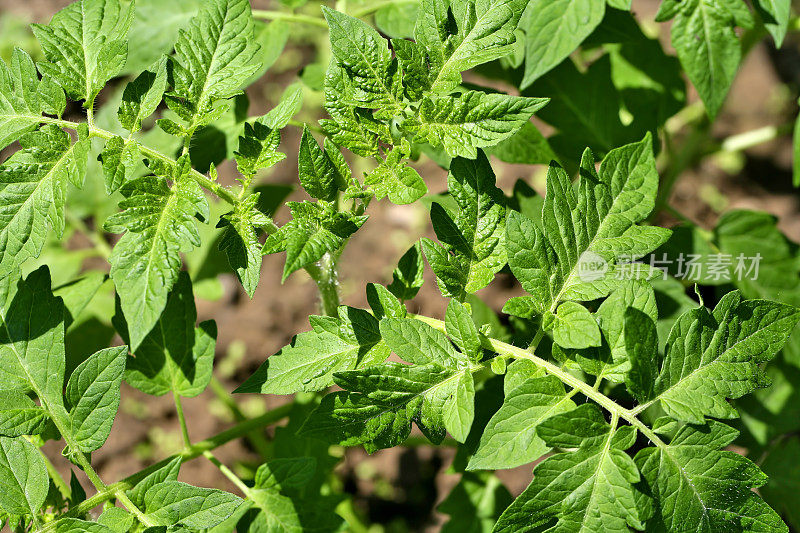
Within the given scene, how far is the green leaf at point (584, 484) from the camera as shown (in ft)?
4.33

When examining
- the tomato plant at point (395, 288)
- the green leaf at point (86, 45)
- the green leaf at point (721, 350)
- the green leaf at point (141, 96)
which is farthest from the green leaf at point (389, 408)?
the green leaf at point (86, 45)

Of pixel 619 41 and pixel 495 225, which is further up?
pixel 619 41

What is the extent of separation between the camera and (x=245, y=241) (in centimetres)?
143

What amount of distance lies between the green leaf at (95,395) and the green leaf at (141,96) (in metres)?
0.51

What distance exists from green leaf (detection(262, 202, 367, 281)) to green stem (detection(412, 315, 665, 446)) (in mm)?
298

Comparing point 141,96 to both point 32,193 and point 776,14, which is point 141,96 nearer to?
point 32,193

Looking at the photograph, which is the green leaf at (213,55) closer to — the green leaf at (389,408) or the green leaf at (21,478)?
the green leaf at (389,408)

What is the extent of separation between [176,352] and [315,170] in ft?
2.34

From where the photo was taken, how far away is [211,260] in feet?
8.45

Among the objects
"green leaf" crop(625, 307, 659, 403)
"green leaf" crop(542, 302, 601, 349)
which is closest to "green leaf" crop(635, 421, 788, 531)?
"green leaf" crop(625, 307, 659, 403)

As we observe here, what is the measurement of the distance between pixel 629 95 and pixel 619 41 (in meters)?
0.36

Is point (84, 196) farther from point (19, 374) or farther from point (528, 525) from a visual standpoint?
point (528, 525)

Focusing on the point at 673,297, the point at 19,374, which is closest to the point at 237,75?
the point at 19,374

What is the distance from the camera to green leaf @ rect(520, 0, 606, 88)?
5.73ft
